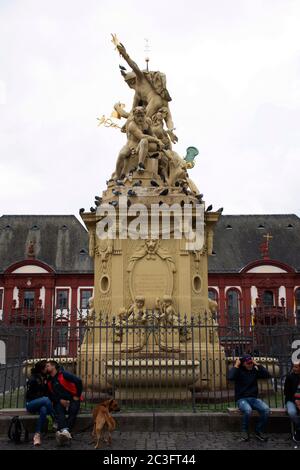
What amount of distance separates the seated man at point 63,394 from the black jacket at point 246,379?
2.52m

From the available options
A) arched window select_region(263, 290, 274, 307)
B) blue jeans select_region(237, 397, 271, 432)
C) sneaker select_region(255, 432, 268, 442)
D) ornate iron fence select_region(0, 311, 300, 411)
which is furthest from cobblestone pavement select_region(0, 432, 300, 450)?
arched window select_region(263, 290, 274, 307)

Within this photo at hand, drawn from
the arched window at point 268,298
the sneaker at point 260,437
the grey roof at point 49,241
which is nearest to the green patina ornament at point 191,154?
the sneaker at point 260,437

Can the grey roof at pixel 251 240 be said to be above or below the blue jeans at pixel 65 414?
above

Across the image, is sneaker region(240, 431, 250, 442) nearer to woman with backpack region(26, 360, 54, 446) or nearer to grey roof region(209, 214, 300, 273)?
woman with backpack region(26, 360, 54, 446)

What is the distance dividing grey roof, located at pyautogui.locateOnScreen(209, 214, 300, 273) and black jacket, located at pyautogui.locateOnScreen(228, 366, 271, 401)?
3629cm

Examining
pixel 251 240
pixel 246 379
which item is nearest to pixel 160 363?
pixel 246 379

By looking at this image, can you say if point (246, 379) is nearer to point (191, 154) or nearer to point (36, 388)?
point (36, 388)

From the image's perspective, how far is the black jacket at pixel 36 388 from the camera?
798 centimetres

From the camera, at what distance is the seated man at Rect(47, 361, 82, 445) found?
7.64 metres

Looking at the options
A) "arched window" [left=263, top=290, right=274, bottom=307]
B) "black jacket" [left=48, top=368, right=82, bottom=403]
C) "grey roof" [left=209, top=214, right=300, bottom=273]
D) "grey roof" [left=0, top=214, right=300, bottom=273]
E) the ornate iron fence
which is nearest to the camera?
"black jacket" [left=48, top=368, right=82, bottom=403]

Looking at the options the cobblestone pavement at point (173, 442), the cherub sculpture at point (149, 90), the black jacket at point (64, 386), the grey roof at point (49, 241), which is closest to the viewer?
the cobblestone pavement at point (173, 442)

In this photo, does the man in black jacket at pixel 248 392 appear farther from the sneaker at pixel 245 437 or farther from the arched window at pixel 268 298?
the arched window at pixel 268 298
